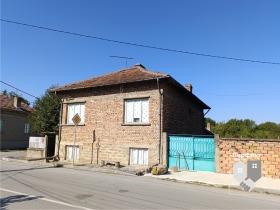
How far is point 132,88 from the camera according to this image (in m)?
16.4

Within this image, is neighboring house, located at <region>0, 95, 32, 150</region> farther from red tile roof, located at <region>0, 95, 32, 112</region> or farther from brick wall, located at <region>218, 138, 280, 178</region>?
brick wall, located at <region>218, 138, 280, 178</region>

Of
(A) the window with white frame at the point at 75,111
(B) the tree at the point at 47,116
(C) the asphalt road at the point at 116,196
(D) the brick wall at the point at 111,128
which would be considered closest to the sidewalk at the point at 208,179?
(C) the asphalt road at the point at 116,196

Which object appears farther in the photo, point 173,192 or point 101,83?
point 101,83

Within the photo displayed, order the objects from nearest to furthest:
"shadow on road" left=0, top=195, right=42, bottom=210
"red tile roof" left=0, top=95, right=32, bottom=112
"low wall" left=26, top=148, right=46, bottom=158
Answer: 1. "shadow on road" left=0, top=195, right=42, bottom=210
2. "low wall" left=26, top=148, right=46, bottom=158
3. "red tile roof" left=0, top=95, right=32, bottom=112

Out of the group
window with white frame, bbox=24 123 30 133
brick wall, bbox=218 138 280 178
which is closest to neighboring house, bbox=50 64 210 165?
brick wall, bbox=218 138 280 178

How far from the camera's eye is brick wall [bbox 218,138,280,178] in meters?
12.0

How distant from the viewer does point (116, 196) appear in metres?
7.90

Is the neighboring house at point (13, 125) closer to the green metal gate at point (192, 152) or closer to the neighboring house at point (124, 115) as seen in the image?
the neighboring house at point (124, 115)

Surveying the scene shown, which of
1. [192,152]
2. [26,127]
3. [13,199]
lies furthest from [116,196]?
[26,127]

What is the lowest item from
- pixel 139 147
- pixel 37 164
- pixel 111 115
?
pixel 37 164

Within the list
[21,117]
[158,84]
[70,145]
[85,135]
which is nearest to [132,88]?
[158,84]

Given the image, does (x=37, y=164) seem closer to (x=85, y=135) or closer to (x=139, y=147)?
(x=85, y=135)

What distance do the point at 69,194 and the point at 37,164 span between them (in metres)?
9.50

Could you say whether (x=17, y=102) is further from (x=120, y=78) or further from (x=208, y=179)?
(x=208, y=179)
